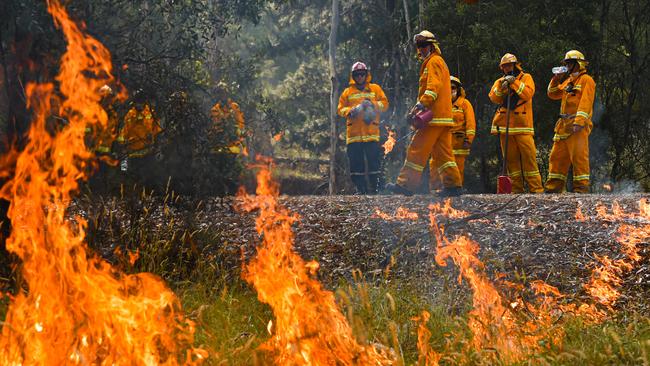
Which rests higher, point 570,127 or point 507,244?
point 570,127

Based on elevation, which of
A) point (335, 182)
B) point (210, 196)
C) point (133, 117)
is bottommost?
point (335, 182)

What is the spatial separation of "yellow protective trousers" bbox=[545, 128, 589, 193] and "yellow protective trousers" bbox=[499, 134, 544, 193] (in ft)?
0.76

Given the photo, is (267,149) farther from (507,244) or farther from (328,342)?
(328,342)

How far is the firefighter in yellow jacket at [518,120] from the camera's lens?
11.4 meters

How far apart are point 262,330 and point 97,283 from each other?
4.45ft

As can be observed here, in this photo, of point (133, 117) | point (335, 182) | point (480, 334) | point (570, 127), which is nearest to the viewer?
point (480, 334)

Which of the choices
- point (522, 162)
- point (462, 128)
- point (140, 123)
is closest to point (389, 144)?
point (462, 128)

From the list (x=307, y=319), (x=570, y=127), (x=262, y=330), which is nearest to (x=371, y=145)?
(x=570, y=127)

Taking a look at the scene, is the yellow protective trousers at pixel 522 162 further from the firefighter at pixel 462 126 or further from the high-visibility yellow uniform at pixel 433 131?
the high-visibility yellow uniform at pixel 433 131

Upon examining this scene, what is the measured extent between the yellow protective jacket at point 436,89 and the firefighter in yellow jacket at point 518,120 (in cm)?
220

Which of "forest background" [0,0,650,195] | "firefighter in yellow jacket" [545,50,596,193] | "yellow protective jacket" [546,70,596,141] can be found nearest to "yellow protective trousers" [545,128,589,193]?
"firefighter in yellow jacket" [545,50,596,193]

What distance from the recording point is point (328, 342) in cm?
385

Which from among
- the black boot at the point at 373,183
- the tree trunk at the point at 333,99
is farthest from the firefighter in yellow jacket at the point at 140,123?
the tree trunk at the point at 333,99

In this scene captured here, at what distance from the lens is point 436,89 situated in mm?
9242
